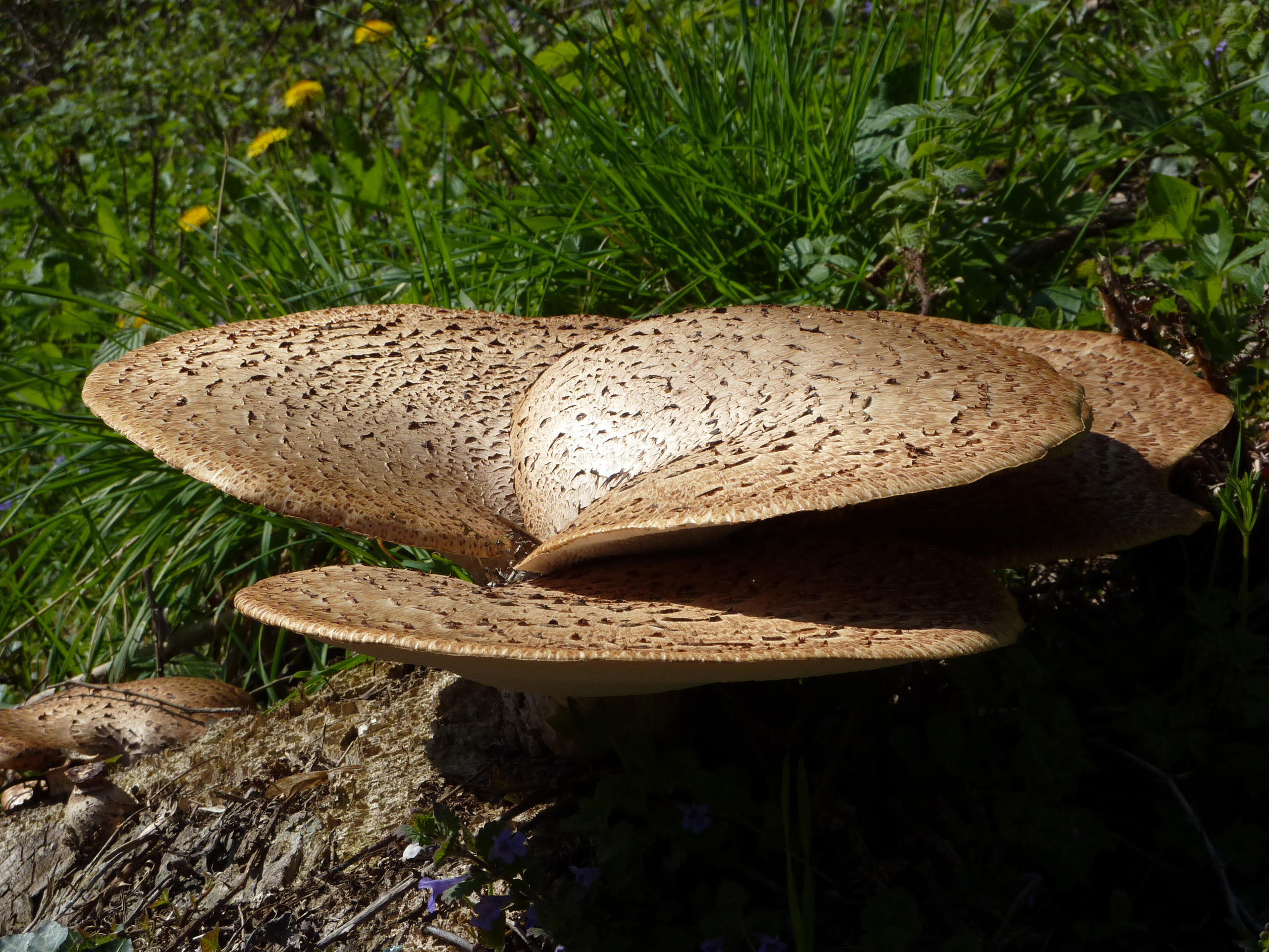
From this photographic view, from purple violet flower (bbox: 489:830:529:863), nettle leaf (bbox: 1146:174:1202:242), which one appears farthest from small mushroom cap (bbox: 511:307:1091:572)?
nettle leaf (bbox: 1146:174:1202:242)

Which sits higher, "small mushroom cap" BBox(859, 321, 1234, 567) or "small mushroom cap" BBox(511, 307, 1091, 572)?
"small mushroom cap" BBox(511, 307, 1091, 572)

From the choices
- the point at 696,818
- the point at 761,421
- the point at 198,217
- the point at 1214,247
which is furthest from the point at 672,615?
the point at 198,217

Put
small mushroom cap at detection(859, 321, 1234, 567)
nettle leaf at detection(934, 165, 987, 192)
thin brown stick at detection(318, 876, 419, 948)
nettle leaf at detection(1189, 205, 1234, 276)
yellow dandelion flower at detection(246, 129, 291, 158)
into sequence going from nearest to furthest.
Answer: small mushroom cap at detection(859, 321, 1234, 567) → thin brown stick at detection(318, 876, 419, 948) → nettle leaf at detection(1189, 205, 1234, 276) → nettle leaf at detection(934, 165, 987, 192) → yellow dandelion flower at detection(246, 129, 291, 158)

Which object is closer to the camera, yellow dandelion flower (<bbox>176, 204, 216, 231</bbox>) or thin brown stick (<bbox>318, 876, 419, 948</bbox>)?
thin brown stick (<bbox>318, 876, 419, 948</bbox>)

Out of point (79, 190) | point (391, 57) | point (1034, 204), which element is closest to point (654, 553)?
point (1034, 204)

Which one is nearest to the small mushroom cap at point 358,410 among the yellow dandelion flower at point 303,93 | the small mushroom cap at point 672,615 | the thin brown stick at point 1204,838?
the small mushroom cap at point 672,615

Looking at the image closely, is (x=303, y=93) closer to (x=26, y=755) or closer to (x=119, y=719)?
(x=119, y=719)

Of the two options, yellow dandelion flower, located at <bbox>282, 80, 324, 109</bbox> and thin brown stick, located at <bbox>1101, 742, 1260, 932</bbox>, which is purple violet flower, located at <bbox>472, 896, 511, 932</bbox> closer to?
thin brown stick, located at <bbox>1101, 742, 1260, 932</bbox>

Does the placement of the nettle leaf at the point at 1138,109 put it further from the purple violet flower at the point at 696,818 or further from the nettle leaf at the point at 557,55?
the purple violet flower at the point at 696,818
